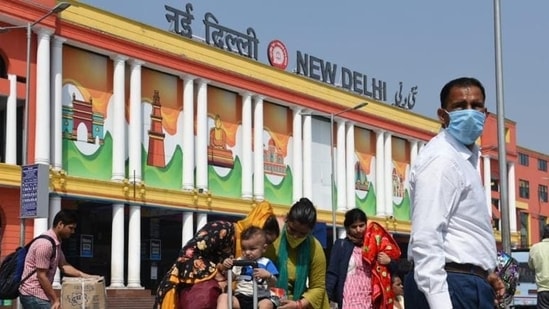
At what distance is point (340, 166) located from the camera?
186ft

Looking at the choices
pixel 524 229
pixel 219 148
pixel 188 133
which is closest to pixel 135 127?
pixel 188 133

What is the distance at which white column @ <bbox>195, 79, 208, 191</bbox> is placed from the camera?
45.7 m

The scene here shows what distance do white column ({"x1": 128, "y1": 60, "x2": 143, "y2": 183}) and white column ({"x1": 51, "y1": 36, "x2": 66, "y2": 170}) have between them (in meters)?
4.03

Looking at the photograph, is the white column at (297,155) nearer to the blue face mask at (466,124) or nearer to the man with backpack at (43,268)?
the man with backpack at (43,268)

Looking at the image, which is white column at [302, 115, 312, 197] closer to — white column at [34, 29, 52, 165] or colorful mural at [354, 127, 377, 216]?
colorful mural at [354, 127, 377, 216]

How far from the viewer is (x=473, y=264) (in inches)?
175

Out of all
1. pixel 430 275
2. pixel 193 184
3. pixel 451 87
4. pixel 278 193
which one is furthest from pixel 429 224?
pixel 278 193

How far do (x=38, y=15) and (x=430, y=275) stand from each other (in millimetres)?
35210

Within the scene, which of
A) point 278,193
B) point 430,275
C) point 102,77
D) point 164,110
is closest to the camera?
point 430,275

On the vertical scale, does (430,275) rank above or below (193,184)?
below

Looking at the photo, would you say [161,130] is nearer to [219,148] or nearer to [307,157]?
[219,148]

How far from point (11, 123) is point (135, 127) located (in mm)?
6895

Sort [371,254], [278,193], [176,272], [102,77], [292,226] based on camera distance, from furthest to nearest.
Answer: [278,193]
[102,77]
[371,254]
[292,226]
[176,272]

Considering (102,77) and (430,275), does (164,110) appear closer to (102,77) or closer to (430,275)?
(102,77)
